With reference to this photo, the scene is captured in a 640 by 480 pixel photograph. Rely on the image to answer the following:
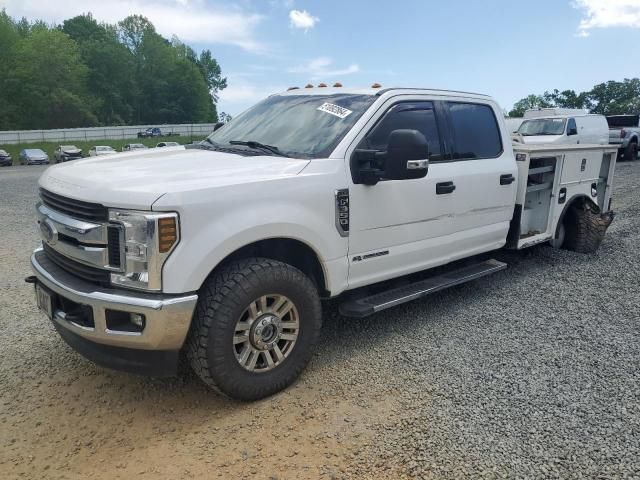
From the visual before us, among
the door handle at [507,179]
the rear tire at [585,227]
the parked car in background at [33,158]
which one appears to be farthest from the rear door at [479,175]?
the parked car in background at [33,158]

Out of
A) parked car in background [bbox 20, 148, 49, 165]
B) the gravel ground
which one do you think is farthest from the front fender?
parked car in background [bbox 20, 148, 49, 165]

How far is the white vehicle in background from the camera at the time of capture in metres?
15.4

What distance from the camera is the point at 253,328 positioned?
9.93ft

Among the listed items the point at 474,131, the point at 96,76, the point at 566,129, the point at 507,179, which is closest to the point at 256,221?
the point at 474,131

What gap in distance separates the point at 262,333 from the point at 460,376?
54.3 inches

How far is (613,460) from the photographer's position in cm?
257

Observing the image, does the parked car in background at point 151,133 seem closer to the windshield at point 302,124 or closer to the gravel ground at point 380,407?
the gravel ground at point 380,407

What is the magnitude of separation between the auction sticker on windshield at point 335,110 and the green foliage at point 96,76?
70596 millimetres

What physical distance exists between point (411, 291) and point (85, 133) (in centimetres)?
5293

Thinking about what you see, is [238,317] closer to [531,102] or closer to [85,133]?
[85,133]

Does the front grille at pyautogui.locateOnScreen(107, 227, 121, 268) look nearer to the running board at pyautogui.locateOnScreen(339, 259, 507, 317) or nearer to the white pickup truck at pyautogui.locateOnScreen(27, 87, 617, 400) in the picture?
the white pickup truck at pyautogui.locateOnScreen(27, 87, 617, 400)

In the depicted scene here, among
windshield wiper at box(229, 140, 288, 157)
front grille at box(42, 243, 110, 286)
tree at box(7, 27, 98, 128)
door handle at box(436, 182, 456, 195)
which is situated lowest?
front grille at box(42, 243, 110, 286)

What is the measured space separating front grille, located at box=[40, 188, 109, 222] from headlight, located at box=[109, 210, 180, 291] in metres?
0.09

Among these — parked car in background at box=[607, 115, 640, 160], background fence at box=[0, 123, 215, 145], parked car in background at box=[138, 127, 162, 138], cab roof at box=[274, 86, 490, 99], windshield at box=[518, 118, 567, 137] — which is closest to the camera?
cab roof at box=[274, 86, 490, 99]
